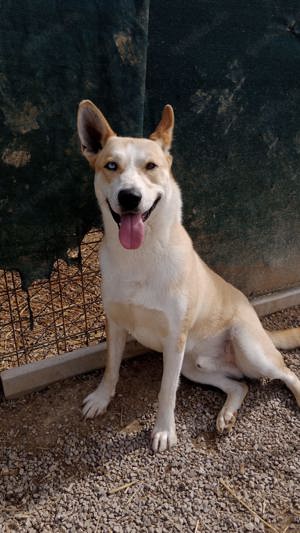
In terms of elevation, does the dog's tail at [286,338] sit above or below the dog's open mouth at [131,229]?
below

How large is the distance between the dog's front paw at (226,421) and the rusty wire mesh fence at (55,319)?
121cm

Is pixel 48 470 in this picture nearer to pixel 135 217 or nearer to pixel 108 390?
pixel 108 390

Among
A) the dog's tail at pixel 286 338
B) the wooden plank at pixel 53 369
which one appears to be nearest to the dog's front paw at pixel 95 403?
the wooden plank at pixel 53 369

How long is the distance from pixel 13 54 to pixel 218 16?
4.62ft

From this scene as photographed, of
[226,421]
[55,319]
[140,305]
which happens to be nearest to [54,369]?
[55,319]

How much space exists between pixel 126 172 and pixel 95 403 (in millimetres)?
1601

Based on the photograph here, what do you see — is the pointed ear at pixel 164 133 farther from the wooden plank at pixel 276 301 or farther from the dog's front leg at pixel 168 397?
the wooden plank at pixel 276 301

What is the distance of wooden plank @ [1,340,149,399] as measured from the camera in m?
2.96

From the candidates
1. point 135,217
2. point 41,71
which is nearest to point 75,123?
point 41,71

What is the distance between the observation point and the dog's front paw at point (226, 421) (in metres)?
2.79

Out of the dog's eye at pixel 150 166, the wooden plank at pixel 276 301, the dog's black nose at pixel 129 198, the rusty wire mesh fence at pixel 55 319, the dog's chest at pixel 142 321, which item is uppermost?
the dog's eye at pixel 150 166

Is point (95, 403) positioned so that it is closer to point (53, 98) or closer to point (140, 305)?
point (140, 305)

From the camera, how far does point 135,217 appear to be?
7.38 feet

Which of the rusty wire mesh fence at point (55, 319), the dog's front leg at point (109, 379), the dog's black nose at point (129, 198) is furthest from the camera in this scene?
the rusty wire mesh fence at point (55, 319)
